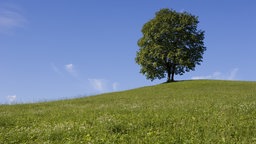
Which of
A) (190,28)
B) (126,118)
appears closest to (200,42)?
(190,28)

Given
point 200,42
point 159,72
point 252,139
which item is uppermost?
point 200,42

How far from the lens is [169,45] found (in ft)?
240

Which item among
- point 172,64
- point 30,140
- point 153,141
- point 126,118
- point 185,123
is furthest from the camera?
point 172,64

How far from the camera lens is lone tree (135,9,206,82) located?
237ft

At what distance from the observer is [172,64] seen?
243 feet

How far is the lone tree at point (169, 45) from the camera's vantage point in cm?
7231

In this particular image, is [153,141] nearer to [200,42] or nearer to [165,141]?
[165,141]

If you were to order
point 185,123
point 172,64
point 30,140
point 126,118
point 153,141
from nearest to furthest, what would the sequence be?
point 153,141, point 30,140, point 185,123, point 126,118, point 172,64

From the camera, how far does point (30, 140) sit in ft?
40.6

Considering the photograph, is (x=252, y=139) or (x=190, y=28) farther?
(x=190, y=28)

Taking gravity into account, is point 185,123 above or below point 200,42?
below

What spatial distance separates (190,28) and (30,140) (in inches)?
2613

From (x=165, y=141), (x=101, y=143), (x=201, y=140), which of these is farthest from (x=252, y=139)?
(x=101, y=143)

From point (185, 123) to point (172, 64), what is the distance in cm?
6064
